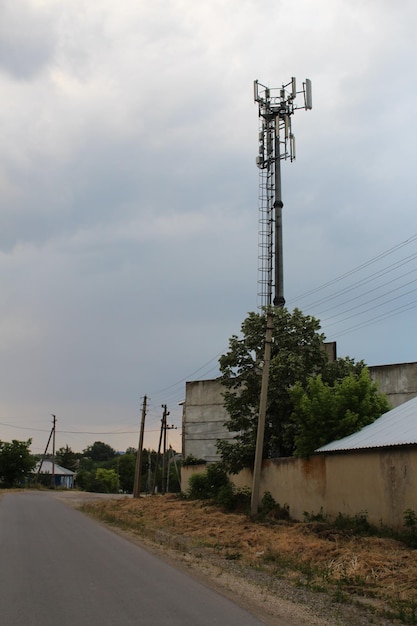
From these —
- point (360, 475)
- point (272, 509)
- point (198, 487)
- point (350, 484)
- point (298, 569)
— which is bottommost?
point (298, 569)

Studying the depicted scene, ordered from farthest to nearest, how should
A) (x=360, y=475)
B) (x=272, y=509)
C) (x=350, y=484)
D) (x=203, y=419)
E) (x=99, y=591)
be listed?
(x=203, y=419) → (x=272, y=509) → (x=350, y=484) → (x=360, y=475) → (x=99, y=591)

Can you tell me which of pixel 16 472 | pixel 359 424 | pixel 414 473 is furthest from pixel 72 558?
pixel 16 472

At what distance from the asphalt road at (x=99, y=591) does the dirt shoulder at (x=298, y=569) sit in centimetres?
60

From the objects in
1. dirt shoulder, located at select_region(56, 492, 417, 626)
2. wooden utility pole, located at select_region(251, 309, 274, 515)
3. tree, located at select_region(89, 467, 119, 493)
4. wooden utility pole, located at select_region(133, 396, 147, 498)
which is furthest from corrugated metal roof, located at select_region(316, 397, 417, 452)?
tree, located at select_region(89, 467, 119, 493)

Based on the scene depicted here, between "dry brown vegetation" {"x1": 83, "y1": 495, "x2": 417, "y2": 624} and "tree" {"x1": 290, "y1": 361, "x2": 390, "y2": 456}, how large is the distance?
3.25 m

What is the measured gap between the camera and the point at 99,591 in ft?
27.8

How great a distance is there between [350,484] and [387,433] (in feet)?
6.61

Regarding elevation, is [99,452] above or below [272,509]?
above

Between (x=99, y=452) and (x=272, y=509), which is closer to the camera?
(x=272, y=509)

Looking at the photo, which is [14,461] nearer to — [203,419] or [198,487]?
[203,419]

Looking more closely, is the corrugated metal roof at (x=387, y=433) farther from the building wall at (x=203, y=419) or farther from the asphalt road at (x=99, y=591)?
the building wall at (x=203, y=419)

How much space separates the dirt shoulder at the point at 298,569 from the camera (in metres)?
8.20

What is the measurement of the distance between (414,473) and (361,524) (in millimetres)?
2782

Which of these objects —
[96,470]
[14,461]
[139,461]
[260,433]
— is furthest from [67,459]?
[260,433]
